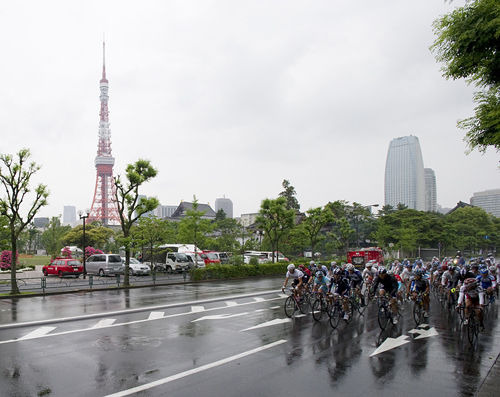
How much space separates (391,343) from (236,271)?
2268cm

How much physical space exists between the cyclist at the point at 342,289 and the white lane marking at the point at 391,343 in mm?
2162

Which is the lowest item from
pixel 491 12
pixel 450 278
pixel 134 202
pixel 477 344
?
pixel 477 344

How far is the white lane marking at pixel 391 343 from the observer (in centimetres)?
938

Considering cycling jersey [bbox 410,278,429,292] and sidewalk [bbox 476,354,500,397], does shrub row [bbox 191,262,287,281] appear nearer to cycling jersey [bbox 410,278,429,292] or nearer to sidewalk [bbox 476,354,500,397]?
cycling jersey [bbox 410,278,429,292]

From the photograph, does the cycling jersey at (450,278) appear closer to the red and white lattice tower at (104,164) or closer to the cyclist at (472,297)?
the cyclist at (472,297)

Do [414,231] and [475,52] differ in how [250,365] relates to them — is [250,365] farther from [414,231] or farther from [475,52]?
[414,231]

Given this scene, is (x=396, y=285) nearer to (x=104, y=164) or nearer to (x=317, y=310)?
(x=317, y=310)

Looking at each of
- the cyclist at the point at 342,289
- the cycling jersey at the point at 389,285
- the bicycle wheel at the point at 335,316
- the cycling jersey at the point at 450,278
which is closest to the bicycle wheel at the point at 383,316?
the cycling jersey at the point at 389,285

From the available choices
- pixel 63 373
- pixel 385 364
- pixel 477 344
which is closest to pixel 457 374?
pixel 385 364

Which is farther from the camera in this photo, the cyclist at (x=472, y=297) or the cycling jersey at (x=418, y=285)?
the cycling jersey at (x=418, y=285)

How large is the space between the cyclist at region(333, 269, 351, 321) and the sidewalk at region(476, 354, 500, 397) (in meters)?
5.08

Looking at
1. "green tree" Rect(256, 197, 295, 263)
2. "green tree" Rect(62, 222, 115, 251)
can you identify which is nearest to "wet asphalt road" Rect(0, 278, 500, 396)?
"green tree" Rect(256, 197, 295, 263)

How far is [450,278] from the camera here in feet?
49.7

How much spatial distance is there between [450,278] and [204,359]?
10763 millimetres
